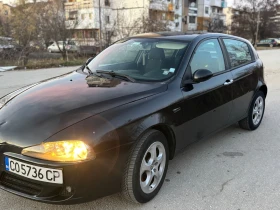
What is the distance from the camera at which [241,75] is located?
4.36 metres

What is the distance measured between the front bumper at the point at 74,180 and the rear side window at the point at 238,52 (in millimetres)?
2507

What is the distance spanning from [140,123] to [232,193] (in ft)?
4.19

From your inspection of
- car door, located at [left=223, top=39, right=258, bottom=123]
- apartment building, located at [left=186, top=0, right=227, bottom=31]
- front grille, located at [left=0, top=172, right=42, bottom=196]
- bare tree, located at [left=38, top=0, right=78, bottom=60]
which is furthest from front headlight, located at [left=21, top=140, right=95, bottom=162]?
apartment building, located at [left=186, top=0, right=227, bottom=31]

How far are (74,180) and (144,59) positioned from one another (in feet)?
6.04

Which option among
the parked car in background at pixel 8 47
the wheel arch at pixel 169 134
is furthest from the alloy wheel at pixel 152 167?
the parked car in background at pixel 8 47

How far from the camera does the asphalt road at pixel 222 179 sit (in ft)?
9.35

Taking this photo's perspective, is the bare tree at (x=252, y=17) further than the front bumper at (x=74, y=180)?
Yes

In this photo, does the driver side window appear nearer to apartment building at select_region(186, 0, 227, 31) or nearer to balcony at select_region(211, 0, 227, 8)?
apartment building at select_region(186, 0, 227, 31)

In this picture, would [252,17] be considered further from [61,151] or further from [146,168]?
[61,151]

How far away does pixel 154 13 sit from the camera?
22.7 metres

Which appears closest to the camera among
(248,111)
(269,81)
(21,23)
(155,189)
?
(155,189)

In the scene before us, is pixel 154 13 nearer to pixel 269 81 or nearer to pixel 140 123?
pixel 269 81

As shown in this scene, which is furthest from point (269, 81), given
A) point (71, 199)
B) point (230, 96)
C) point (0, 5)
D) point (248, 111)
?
point (0, 5)

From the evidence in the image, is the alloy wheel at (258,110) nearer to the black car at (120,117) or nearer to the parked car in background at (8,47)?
the black car at (120,117)
